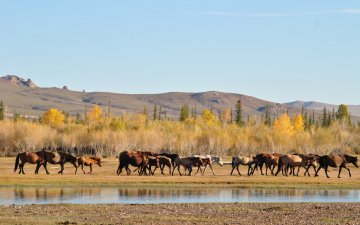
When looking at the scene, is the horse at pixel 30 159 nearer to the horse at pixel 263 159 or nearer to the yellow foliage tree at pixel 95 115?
the horse at pixel 263 159

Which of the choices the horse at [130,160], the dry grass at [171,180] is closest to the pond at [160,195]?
the dry grass at [171,180]

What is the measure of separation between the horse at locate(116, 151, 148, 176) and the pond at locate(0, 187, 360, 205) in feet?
22.7

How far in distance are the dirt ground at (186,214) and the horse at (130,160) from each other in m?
16.2

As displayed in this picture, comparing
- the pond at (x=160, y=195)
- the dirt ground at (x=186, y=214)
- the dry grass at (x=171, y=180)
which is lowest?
the dirt ground at (x=186, y=214)

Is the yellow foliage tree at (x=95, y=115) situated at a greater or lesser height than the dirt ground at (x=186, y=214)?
greater

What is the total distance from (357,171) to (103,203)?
89.0 feet

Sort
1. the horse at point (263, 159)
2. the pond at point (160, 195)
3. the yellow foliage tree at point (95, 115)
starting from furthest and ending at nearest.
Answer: the yellow foliage tree at point (95, 115) < the horse at point (263, 159) < the pond at point (160, 195)

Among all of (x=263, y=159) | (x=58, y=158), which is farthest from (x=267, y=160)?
(x=58, y=158)

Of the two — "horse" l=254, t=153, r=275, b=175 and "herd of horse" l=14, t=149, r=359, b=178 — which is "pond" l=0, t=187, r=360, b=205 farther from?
"horse" l=254, t=153, r=275, b=175

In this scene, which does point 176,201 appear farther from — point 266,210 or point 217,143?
point 217,143

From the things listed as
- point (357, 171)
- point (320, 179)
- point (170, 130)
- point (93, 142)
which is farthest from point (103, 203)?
point (170, 130)

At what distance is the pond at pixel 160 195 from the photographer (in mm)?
32531

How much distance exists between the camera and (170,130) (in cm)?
7381

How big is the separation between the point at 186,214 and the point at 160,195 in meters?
8.72
